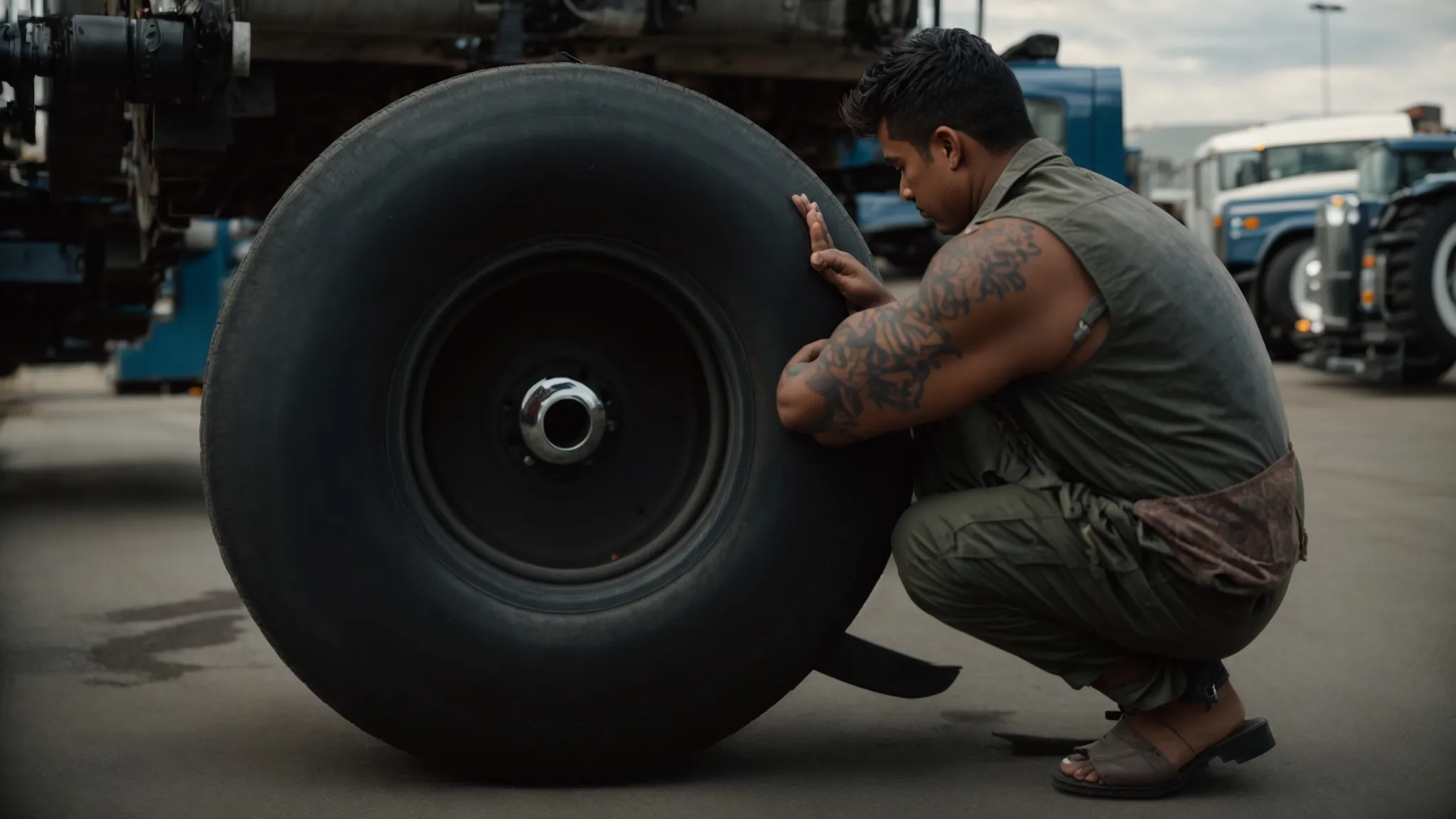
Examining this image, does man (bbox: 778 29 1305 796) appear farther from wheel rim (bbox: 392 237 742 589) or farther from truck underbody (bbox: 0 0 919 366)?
truck underbody (bbox: 0 0 919 366)

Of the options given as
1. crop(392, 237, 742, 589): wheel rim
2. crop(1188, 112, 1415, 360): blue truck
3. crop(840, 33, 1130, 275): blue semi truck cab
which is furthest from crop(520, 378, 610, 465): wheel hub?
crop(1188, 112, 1415, 360): blue truck

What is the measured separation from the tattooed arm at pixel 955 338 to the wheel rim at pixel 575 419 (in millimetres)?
225

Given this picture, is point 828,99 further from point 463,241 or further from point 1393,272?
point 1393,272

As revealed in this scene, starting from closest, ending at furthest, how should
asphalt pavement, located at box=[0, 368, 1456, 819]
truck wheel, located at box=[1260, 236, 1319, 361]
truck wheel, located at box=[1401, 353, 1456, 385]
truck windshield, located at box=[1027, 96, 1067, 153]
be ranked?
asphalt pavement, located at box=[0, 368, 1456, 819]
truck windshield, located at box=[1027, 96, 1067, 153]
truck wheel, located at box=[1401, 353, 1456, 385]
truck wheel, located at box=[1260, 236, 1319, 361]

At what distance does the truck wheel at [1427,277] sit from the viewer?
36.5 ft

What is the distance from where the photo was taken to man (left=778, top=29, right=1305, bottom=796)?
8.25 feet

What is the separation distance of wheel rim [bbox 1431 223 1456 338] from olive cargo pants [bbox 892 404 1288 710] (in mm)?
9414

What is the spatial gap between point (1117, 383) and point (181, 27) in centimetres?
A: 188

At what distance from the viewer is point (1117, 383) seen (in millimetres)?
2553

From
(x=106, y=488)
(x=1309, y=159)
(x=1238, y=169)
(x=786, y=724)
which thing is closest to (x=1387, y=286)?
(x=1309, y=159)

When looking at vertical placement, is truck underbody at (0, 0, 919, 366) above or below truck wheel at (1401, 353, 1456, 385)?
above

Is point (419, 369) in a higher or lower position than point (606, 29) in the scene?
lower

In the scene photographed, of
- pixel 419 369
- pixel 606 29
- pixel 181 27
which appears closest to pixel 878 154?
pixel 606 29

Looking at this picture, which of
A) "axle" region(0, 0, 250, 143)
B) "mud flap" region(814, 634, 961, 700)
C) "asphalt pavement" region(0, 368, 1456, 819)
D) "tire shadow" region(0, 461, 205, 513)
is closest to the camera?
"asphalt pavement" region(0, 368, 1456, 819)
